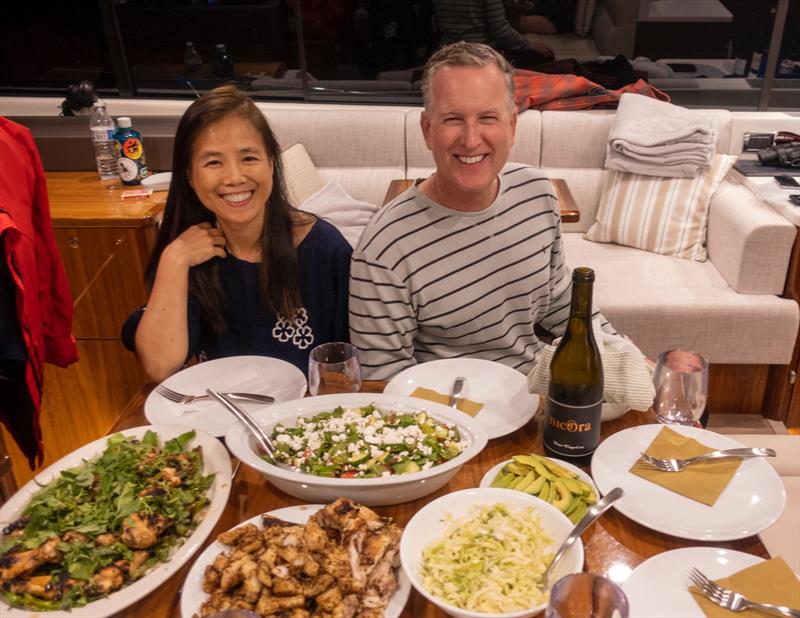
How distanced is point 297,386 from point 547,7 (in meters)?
3.71

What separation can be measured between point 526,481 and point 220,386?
65 centimetres

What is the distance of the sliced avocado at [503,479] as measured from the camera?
1.12 m

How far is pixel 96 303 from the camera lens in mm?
2885

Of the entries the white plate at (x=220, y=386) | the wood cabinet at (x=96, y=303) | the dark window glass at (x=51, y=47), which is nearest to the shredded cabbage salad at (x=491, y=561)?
the white plate at (x=220, y=386)

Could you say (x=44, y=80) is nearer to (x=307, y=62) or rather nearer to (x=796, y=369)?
(x=307, y=62)

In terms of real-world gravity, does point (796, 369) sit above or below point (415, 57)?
below

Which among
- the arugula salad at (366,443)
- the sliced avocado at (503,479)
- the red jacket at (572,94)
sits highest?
the red jacket at (572,94)

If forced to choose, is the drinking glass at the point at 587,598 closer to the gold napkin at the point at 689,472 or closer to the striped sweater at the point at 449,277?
the gold napkin at the point at 689,472

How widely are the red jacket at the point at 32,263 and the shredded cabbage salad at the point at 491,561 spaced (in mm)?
1060

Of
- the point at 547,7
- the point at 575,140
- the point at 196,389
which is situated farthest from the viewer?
the point at 547,7

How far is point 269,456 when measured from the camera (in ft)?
3.74

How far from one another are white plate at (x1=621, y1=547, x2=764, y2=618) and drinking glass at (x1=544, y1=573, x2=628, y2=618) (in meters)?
0.10

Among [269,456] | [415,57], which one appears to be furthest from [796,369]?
[415,57]

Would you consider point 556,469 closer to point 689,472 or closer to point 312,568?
point 689,472
